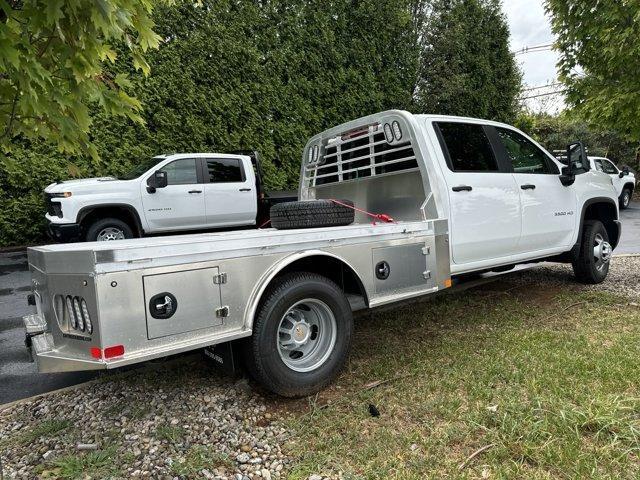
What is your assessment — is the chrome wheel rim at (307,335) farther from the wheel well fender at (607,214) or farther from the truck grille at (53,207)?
the truck grille at (53,207)

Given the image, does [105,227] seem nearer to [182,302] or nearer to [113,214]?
[113,214]

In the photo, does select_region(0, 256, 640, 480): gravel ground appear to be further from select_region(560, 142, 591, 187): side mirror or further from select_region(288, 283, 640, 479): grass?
select_region(560, 142, 591, 187): side mirror

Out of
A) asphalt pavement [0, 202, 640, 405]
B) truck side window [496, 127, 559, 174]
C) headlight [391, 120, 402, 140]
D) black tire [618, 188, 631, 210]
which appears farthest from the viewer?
black tire [618, 188, 631, 210]

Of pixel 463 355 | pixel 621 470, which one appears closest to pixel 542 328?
pixel 463 355

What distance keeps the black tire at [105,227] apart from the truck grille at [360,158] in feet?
13.7

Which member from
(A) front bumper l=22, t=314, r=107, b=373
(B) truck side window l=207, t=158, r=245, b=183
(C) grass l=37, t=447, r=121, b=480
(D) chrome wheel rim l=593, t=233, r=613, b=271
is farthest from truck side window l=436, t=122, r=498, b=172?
(B) truck side window l=207, t=158, r=245, b=183

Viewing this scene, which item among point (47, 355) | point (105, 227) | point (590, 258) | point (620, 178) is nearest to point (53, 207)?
point (105, 227)

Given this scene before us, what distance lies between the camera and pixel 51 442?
2787 millimetres

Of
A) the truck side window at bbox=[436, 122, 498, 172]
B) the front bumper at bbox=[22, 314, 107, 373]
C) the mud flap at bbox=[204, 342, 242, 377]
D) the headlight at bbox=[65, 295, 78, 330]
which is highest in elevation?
the truck side window at bbox=[436, 122, 498, 172]

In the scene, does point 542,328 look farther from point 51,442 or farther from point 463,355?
point 51,442

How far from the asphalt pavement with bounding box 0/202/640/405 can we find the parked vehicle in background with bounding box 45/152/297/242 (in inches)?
39.8

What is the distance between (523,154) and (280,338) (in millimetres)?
3500

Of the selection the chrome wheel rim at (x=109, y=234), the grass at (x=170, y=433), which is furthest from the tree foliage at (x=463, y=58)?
the grass at (x=170, y=433)

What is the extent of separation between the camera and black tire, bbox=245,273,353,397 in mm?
Answer: 2859
